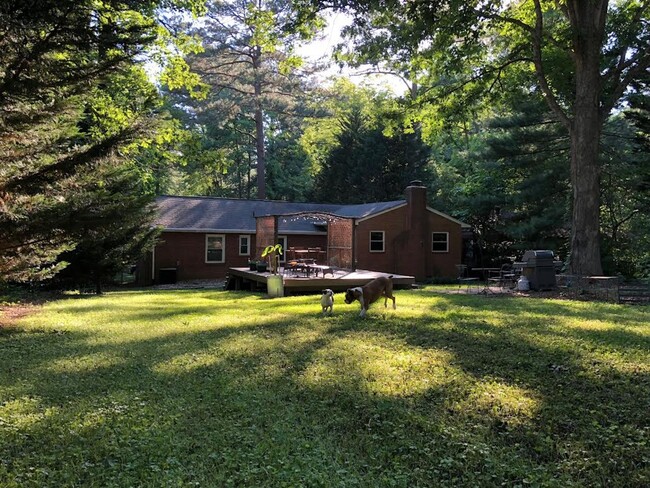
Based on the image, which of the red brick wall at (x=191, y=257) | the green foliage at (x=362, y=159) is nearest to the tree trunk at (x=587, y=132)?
the red brick wall at (x=191, y=257)

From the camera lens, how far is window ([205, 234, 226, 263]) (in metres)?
24.2

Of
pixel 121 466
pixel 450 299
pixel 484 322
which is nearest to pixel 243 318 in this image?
pixel 484 322

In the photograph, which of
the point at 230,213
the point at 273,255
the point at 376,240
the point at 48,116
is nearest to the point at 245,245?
the point at 230,213

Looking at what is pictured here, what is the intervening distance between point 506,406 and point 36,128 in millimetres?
8664

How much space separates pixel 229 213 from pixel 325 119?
1651cm

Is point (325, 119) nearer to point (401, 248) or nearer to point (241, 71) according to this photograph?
point (241, 71)

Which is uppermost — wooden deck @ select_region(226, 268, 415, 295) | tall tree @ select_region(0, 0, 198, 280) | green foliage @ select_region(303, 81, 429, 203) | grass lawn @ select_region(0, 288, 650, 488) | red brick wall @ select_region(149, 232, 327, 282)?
green foliage @ select_region(303, 81, 429, 203)

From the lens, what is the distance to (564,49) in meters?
Answer: 16.9

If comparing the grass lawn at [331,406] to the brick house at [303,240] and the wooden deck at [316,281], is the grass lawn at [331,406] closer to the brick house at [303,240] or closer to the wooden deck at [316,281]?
the wooden deck at [316,281]

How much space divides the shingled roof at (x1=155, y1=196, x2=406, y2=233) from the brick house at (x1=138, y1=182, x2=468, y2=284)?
5cm

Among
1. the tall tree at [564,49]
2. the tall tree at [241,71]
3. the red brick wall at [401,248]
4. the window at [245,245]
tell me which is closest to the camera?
the tall tree at [564,49]

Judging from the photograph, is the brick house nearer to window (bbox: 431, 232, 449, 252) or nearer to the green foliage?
window (bbox: 431, 232, 449, 252)

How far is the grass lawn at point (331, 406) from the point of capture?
3.59 metres

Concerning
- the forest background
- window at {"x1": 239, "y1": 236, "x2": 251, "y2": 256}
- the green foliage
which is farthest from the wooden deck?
the green foliage
